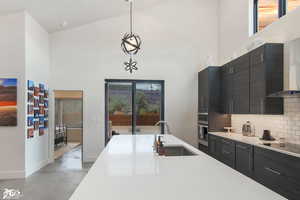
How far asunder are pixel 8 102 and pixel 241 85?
464 centimetres

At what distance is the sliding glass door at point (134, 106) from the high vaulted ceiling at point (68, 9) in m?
1.88

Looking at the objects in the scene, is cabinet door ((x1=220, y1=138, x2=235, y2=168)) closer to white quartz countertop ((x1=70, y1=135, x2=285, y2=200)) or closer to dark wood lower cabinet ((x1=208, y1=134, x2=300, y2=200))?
dark wood lower cabinet ((x1=208, y1=134, x2=300, y2=200))

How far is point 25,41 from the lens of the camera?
492 centimetres

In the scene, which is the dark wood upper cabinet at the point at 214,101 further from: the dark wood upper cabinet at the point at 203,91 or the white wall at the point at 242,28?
the white wall at the point at 242,28

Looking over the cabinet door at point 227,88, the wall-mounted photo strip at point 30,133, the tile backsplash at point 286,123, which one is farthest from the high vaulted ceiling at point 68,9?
the tile backsplash at point 286,123

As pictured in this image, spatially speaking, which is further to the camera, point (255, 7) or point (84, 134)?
point (84, 134)

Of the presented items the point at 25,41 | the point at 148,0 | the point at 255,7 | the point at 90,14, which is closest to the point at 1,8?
the point at 25,41

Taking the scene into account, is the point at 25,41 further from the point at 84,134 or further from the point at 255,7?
the point at 255,7

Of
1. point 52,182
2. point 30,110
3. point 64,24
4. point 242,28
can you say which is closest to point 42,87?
point 30,110

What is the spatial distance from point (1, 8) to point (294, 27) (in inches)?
206

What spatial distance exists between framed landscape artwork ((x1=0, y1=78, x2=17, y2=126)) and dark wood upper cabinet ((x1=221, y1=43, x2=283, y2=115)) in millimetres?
4458

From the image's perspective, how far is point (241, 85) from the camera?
448 centimetres

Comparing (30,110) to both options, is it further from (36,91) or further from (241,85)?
(241,85)

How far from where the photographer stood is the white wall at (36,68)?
5.02m
